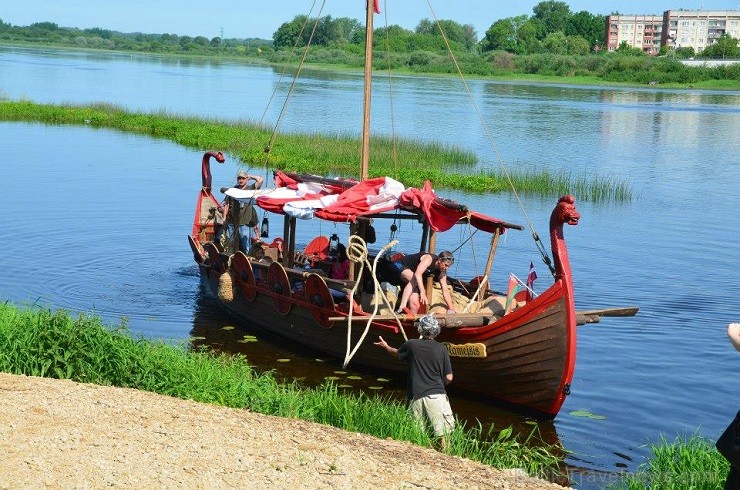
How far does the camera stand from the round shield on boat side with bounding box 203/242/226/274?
19281 mm

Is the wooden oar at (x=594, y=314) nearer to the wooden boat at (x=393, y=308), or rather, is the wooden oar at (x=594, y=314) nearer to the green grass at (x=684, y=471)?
the wooden boat at (x=393, y=308)

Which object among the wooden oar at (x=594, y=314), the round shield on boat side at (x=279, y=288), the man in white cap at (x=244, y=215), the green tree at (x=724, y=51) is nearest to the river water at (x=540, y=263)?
the round shield on boat side at (x=279, y=288)

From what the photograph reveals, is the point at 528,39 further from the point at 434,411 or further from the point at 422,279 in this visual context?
the point at 434,411

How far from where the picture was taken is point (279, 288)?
56.5 ft

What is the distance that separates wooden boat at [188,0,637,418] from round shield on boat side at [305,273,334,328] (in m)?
0.02

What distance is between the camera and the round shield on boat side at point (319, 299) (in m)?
15.9

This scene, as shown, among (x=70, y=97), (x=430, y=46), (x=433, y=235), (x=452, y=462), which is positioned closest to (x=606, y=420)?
(x=433, y=235)

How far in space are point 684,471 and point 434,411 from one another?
262 cm

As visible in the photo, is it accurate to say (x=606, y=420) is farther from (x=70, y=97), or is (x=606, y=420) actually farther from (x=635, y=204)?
(x=70, y=97)

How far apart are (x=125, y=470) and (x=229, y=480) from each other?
0.84 meters

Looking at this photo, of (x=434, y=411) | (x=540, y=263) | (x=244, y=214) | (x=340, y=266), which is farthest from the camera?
(x=540, y=263)

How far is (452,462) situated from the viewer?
32.4 feet

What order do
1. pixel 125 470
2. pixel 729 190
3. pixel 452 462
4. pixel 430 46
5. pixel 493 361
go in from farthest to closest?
pixel 430 46 → pixel 729 190 → pixel 493 361 → pixel 452 462 → pixel 125 470

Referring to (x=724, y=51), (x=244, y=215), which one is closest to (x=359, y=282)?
(x=244, y=215)
